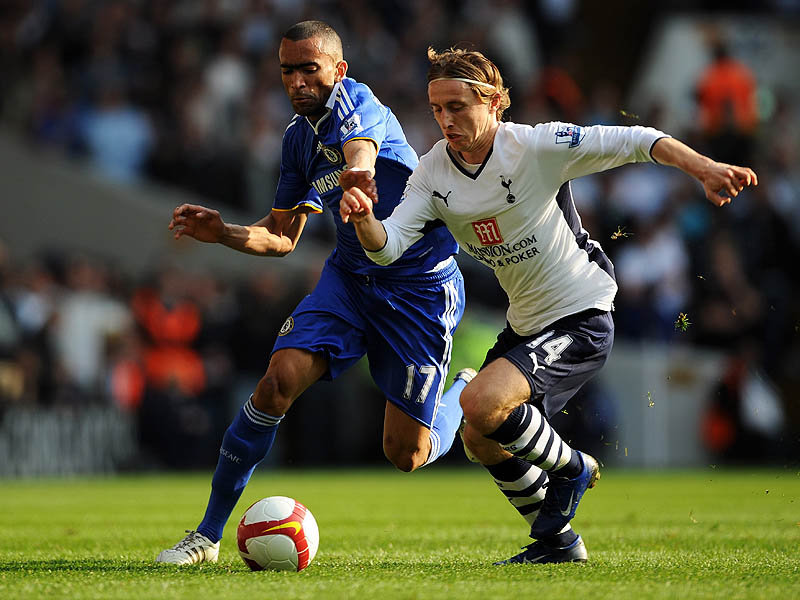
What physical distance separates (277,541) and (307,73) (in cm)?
236

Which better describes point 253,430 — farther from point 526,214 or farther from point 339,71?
point 339,71

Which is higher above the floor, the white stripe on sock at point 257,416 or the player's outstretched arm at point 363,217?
the player's outstretched arm at point 363,217

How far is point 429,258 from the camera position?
22.5 feet

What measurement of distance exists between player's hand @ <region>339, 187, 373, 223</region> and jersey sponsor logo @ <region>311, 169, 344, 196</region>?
1.14 m

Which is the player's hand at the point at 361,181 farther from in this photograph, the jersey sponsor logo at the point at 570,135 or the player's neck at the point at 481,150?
the jersey sponsor logo at the point at 570,135

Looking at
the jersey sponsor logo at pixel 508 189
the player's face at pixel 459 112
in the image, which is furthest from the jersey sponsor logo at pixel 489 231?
the player's face at pixel 459 112

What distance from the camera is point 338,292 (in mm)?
6742

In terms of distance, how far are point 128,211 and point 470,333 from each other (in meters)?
5.45

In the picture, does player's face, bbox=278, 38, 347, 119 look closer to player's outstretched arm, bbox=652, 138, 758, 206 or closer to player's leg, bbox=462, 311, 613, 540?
player's leg, bbox=462, 311, 613, 540

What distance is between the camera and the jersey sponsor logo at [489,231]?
5910 millimetres

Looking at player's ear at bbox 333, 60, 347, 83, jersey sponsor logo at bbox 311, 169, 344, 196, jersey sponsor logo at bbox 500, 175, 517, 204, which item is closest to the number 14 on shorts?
jersey sponsor logo at bbox 500, 175, 517, 204

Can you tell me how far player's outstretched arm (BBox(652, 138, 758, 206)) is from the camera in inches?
206

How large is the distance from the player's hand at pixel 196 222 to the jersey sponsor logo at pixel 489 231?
4.18 ft

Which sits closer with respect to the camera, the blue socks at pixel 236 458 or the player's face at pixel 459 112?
the player's face at pixel 459 112
